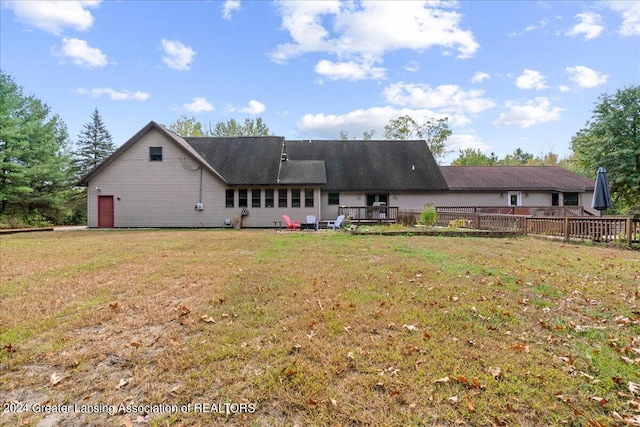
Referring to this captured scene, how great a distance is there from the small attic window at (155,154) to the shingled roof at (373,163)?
9051mm

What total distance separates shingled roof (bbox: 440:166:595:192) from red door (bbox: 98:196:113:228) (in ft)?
77.7

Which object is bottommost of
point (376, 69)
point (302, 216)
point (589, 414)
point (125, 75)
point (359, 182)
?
point (589, 414)

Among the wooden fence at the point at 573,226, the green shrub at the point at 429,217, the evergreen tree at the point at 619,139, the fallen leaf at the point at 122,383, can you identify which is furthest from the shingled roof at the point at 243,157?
the evergreen tree at the point at 619,139

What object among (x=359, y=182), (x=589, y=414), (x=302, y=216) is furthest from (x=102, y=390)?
(x=359, y=182)

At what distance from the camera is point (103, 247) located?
10180mm

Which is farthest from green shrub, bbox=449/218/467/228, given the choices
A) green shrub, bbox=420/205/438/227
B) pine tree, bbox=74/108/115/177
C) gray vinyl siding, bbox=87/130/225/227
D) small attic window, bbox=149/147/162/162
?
pine tree, bbox=74/108/115/177

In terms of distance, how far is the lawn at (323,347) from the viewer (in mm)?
2395

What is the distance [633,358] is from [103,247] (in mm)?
12518

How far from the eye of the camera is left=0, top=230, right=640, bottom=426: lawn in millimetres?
2395

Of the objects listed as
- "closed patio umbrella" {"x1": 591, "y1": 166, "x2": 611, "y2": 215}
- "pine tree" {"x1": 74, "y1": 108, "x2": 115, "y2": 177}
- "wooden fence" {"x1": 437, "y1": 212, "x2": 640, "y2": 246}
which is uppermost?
"pine tree" {"x1": 74, "y1": 108, "x2": 115, "y2": 177}

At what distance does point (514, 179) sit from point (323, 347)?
87.5 feet

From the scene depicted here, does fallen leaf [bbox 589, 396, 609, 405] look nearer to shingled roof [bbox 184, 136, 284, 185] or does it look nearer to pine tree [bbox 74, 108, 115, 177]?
shingled roof [bbox 184, 136, 284, 185]

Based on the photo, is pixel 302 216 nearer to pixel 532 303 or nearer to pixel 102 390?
pixel 532 303

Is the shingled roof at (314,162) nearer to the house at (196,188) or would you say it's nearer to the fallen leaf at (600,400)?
the house at (196,188)
